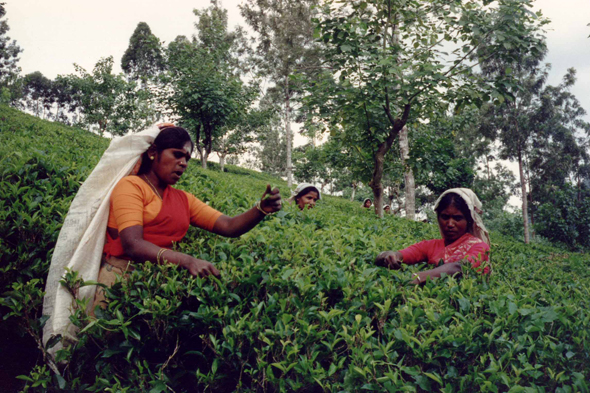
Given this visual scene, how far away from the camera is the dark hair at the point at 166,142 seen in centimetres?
Answer: 264

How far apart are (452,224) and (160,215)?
2.28 m

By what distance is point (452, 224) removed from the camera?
3.03 m

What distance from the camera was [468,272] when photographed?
2.42 metres

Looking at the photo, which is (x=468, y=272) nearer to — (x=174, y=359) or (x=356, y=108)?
(x=174, y=359)

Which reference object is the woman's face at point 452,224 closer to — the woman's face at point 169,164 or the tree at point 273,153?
the woman's face at point 169,164

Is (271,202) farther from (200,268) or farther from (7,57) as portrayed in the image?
(7,57)

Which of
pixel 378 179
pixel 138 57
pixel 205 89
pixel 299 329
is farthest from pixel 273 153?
pixel 299 329

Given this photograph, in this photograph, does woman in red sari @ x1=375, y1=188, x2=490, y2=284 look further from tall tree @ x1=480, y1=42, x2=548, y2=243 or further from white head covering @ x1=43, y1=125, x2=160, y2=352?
tall tree @ x1=480, y1=42, x2=548, y2=243

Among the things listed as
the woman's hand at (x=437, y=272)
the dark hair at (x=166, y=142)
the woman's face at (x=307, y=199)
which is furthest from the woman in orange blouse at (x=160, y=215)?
the woman's face at (x=307, y=199)

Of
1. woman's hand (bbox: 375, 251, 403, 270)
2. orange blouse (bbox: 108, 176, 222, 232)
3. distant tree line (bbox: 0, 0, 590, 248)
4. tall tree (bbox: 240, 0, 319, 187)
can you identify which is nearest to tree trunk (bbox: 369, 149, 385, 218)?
distant tree line (bbox: 0, 0, 590, 248)

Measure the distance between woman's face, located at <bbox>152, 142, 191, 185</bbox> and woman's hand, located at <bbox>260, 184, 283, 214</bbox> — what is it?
639 mm

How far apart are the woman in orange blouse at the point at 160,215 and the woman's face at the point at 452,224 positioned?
1.48 meters

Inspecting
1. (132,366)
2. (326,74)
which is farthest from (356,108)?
(132,366)

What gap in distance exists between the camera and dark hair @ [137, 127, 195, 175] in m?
2.64
